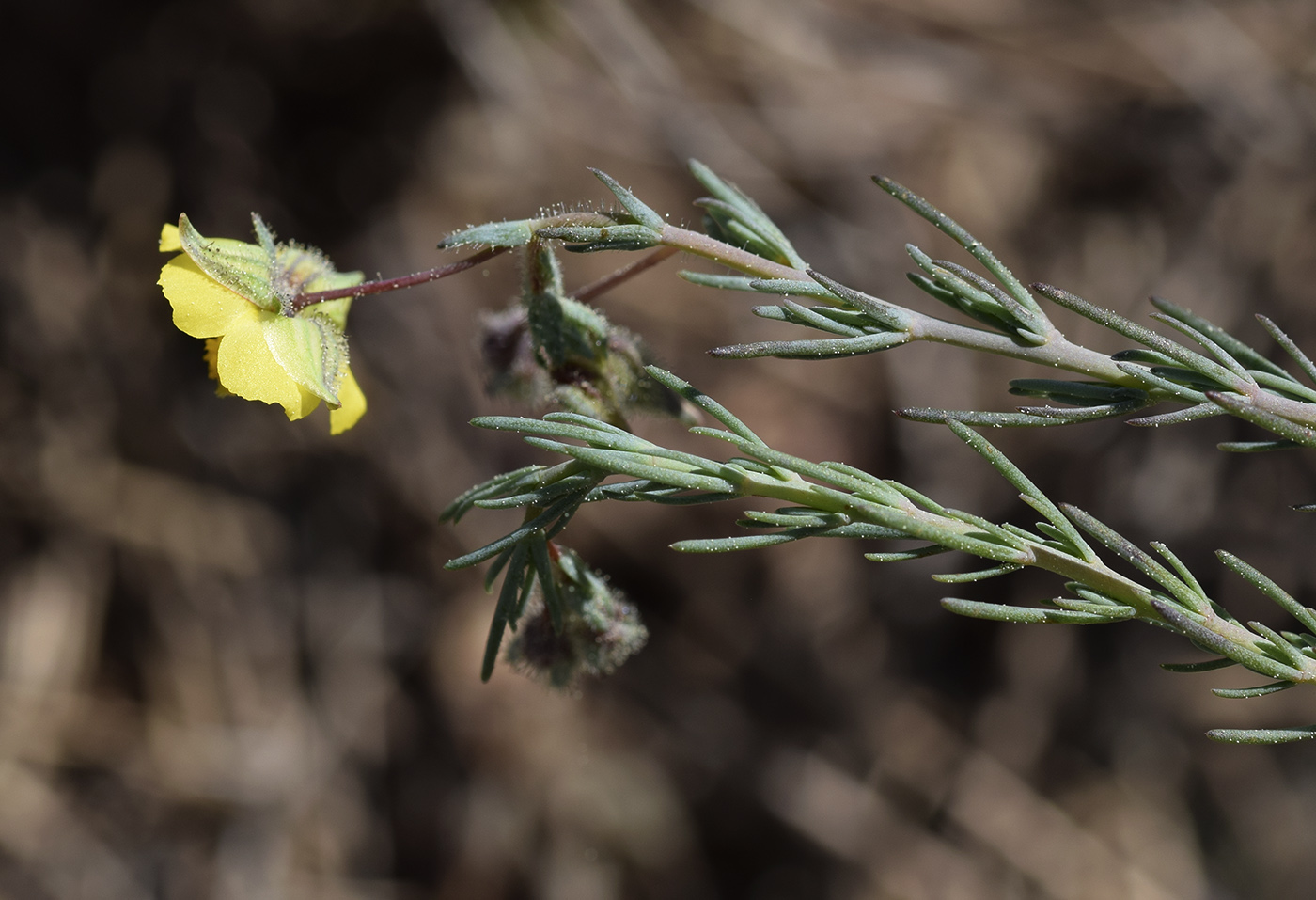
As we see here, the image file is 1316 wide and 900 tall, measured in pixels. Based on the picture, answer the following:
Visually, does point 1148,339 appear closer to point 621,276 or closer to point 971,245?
point 971,245

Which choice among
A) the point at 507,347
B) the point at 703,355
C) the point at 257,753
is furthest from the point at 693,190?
the point at 257,753

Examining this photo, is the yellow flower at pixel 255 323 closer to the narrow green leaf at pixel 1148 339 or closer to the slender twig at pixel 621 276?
the slender twig at pixel 621 276

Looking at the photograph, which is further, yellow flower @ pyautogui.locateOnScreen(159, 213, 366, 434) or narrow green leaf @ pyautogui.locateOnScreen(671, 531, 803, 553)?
yellow flower @ pyautogui.locateOnScreen(159, 213, 366, 434)

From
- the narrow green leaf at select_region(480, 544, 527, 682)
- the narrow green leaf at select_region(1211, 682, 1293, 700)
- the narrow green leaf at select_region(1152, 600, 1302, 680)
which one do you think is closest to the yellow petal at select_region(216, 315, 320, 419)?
the narrow green leaf at select_region(480, 544, 527, 682)

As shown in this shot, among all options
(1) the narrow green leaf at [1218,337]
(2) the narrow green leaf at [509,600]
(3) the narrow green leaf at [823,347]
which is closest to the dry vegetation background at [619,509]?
(1) the narrow green leaf at [1218,337]

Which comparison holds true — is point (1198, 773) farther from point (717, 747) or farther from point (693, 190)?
point (693, 190)

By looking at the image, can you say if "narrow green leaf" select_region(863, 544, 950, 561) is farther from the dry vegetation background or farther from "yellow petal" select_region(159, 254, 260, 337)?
the dry vegetation background
